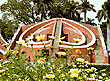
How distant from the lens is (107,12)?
83.7ft

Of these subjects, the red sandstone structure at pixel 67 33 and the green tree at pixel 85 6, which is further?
the green tree at pixel 85 6

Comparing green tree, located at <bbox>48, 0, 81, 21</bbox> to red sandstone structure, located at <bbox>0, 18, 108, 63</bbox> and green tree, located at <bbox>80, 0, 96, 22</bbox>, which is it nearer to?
green tree, located at <bbox>80, 0, 96, 22</bbox>

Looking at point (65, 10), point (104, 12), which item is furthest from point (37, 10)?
point (104, 12)

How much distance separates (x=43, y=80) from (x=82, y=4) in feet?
84.4

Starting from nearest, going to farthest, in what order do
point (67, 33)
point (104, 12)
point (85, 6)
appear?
point (67, 33), point (104, 12), point (85, 6)

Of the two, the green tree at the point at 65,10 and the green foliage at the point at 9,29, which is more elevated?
the green tree at the point at 65,10

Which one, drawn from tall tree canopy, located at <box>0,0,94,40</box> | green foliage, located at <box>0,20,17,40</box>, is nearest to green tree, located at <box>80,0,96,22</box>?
tall tree canopy, located at <box>0,0,94,40</box>

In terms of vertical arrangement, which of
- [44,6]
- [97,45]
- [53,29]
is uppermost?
[44,6]

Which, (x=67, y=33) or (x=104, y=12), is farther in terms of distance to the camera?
(x=104, y=12)

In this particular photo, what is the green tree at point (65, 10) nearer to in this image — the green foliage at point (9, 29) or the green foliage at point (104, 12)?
the green foliage at point (104, 12)

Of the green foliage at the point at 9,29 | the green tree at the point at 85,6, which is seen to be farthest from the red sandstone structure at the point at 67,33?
the green tree at the point at 85,6

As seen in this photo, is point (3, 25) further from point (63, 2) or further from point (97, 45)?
point (97, 45)

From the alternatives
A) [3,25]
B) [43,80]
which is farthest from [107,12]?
[43,80]

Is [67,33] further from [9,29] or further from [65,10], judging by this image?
[9,29]
